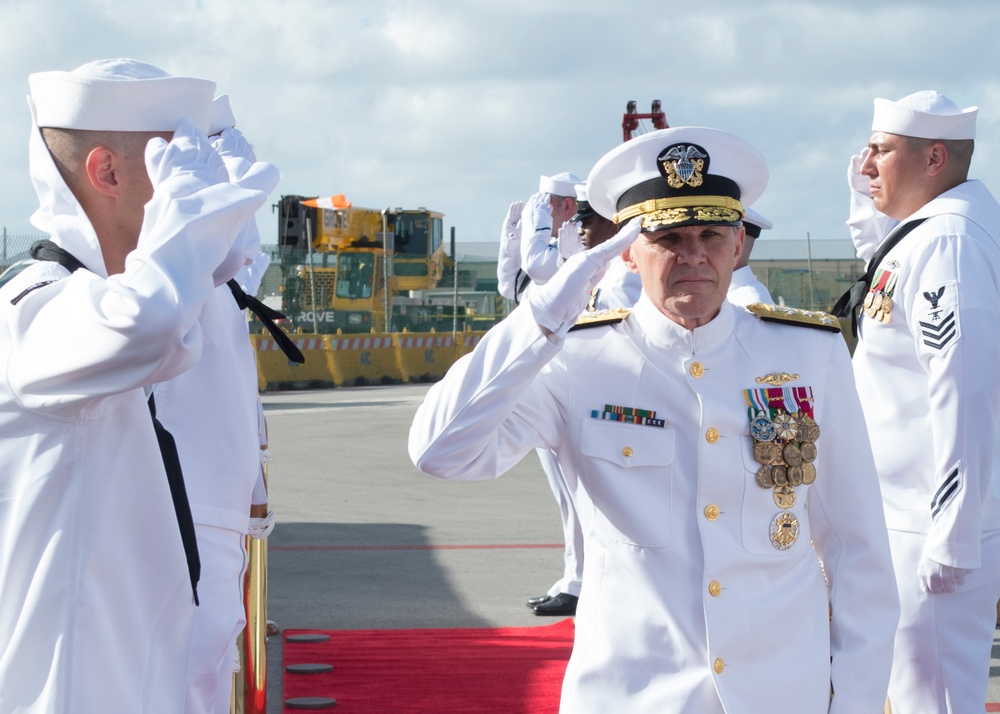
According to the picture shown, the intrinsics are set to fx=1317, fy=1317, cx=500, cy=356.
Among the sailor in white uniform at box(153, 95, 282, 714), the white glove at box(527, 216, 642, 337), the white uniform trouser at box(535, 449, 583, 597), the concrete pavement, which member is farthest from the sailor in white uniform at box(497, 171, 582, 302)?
the white glove at box(527, 216, 642, 337)

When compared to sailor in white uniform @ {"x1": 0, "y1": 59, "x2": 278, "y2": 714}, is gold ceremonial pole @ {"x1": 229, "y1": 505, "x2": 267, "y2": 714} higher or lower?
lower

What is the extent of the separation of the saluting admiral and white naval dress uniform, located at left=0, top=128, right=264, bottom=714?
55 centimetres

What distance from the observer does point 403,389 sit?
23.7 m

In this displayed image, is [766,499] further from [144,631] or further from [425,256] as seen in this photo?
[425,256]

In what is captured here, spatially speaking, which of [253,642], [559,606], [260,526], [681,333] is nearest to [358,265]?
[559,606]

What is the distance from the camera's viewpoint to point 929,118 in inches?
149

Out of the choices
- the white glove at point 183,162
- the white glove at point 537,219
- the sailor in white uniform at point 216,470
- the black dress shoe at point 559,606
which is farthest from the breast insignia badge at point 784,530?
the white glove at point 537,219

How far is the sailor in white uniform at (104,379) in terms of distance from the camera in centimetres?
181

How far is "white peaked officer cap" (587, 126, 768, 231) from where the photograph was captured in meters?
2.56

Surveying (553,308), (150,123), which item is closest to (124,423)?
(150,123)

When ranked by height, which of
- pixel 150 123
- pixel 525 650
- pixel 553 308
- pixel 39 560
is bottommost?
pixel 525 650

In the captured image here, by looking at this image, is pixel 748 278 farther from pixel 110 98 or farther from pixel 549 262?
pixel 110 98

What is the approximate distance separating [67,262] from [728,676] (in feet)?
4.46

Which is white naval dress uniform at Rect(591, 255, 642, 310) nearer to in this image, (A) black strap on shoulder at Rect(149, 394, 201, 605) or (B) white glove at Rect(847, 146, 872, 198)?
(B) white glove at Rect(847, 146, 872, 198)
